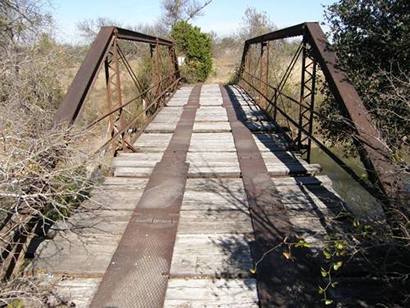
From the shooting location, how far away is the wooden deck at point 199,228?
2.52m

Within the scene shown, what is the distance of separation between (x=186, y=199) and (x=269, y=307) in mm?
1787

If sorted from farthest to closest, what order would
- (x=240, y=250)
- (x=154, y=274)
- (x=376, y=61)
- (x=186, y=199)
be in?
(x=376, y=61) < (x=186, y=199) < (x=240, y=250) < (x=154, y=274)

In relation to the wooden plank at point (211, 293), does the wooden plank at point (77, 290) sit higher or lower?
higher

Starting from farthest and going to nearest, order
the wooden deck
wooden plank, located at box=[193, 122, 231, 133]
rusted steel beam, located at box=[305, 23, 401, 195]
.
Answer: wooden plank, located at box=[193, 122, 231, 133] → rusted steel beam, located at box=[305, 23, 401, 195] → the wooden deck

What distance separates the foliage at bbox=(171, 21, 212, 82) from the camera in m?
23.8

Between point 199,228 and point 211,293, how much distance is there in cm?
89

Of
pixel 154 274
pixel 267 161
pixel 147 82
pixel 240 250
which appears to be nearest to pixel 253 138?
pixel 267 161

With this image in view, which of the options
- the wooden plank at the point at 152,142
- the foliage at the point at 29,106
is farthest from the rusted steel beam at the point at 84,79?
the wooden plank at the point at 152,142

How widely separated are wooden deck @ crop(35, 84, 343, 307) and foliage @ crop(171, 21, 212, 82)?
Answer: 1846 centimetres

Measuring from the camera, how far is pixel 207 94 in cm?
1315

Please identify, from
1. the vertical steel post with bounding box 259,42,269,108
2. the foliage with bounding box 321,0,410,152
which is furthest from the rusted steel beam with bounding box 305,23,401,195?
the vertical steel post with bounding box 259,42,269,108

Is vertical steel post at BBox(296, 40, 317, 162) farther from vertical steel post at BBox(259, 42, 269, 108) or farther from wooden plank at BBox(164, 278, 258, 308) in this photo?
wooden plank at BBox(164, 278, 258, 308)

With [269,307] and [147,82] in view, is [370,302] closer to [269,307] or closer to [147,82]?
[269,307]

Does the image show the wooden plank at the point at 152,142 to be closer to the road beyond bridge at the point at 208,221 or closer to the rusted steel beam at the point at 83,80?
the road beyond bridge at the point at 208,221
